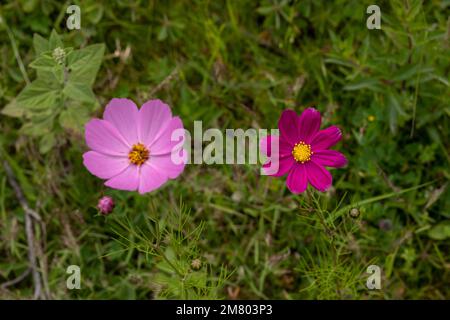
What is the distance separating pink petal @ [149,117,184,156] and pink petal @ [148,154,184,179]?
15 mm

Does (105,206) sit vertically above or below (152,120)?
below

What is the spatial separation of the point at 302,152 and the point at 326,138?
7 cm

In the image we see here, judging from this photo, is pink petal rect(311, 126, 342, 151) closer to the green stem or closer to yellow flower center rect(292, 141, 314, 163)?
yellow flower center rect(292, 141, 314, 163)

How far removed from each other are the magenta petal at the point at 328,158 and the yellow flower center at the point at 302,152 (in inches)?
0.5

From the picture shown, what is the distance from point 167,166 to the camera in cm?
142

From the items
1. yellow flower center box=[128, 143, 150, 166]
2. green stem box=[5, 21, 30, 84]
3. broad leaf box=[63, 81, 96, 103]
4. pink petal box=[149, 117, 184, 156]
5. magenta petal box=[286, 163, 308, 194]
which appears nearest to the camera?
magenta petal box=[286, 163, 308, 194]

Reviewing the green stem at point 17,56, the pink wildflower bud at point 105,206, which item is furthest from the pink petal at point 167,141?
the green stem at point 17,56

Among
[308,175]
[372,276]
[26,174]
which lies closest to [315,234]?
[372,276]

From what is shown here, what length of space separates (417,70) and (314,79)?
372 millimetres

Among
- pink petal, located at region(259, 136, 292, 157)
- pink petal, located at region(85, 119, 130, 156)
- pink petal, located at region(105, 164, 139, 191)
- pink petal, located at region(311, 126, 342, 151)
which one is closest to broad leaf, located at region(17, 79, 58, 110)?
pink petal, located at region(85, 119, 130, 156)

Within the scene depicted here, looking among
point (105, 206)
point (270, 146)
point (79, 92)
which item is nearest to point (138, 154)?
point (105, 206)

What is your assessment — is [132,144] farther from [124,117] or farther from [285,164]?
[285,164]

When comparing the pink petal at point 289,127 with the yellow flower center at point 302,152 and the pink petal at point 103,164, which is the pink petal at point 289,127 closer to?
the yellow flower center at point 302,152

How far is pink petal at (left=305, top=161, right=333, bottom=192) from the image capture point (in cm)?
131
